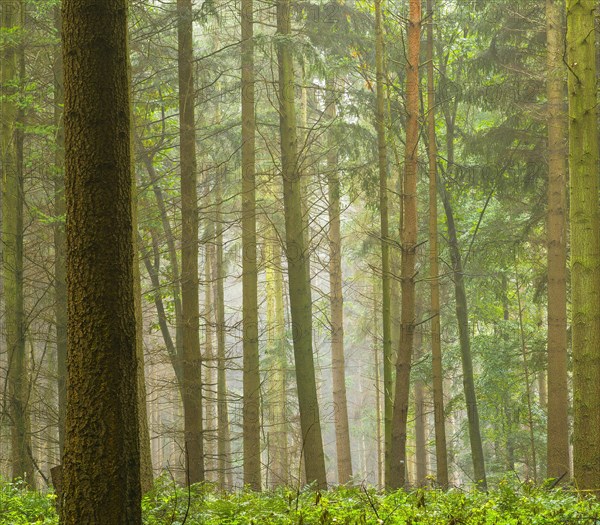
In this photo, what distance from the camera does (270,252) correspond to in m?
24.3

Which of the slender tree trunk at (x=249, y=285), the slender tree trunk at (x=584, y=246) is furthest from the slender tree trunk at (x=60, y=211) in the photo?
the slender tree trunk at (x=584, y=246)

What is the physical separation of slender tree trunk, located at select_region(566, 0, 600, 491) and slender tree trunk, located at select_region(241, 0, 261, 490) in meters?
5.67

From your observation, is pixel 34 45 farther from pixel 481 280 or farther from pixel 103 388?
pixel 481 280

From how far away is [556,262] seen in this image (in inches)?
499

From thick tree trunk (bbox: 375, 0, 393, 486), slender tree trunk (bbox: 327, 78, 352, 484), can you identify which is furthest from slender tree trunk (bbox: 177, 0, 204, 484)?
slender tree trunk (bbox: 327, 78, 352, 484)

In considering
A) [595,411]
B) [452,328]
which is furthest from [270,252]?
[595,411]

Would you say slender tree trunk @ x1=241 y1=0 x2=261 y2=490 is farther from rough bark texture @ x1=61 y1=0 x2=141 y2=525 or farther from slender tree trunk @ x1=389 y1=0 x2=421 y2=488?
rough bark texture @ x1=61 y1=0 x2=141 y2=525

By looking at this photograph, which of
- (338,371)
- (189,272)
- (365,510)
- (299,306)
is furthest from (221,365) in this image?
(365,510)

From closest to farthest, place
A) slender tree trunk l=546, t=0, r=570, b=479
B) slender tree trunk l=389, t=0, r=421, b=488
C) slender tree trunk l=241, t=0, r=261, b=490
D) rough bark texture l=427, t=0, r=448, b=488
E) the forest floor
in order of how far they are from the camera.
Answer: the forest floor
slender tree trunk l=389, t=0, r=421, b=488
slender tree trunk l=241, t=0, r=261, b=490
slender tree trunk l=546, t=0, r=570, b=479
rough bark texture l=427, t=0, r=448, b=488

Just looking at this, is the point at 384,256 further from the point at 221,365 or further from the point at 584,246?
the point at 221,365

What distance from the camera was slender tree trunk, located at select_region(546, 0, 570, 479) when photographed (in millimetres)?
12039

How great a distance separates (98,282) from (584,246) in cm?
577

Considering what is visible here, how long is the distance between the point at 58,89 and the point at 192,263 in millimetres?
3437

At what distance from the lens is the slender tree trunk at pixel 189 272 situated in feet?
33.3
